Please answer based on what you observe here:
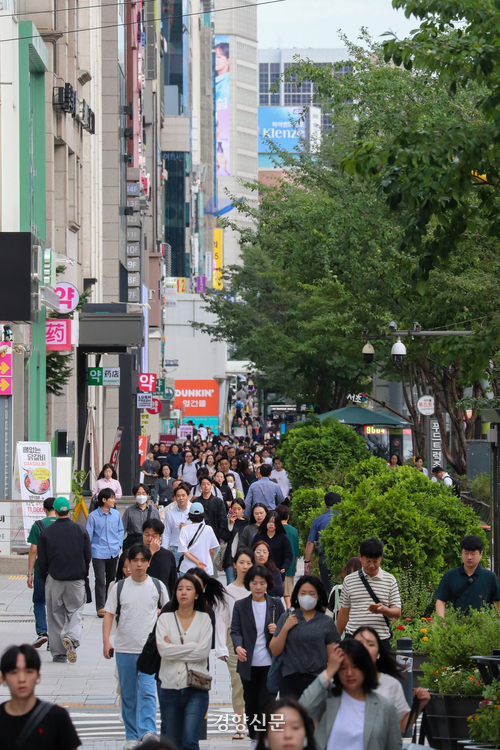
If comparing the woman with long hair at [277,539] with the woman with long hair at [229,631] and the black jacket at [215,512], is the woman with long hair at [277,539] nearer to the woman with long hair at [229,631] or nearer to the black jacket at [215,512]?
the black jacket at [215,512]

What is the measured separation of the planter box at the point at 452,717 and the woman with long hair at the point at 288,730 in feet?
10.3

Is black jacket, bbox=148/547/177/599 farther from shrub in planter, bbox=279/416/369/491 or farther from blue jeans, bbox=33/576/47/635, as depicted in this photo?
shrub in planter, bbox=279/416/369/491

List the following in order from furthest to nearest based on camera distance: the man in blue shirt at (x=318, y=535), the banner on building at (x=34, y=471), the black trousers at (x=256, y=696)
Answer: the banner on building at (x=34, y=471), the man in blue shirt at (x=318, y=535), the black trousers at (x=256, y=696)

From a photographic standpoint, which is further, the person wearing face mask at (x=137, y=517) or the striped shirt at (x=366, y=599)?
the person wearing face mask at (x=137, y=517)

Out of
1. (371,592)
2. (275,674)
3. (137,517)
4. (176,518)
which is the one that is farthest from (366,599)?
(137,517)

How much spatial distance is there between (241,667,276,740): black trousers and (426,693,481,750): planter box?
44.6 inches

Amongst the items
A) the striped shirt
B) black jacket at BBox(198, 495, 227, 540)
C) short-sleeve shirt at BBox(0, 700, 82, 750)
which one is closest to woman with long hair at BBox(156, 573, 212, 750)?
the striped shirt

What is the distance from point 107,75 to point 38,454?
2624 centimetres

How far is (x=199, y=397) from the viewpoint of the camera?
6419 centimetres

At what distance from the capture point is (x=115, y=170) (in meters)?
42.2

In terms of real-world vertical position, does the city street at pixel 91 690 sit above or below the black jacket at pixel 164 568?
below

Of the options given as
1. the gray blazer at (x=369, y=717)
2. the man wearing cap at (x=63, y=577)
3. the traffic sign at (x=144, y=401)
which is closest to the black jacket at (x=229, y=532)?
Result: the man wearing cap at (x=63, y=577)

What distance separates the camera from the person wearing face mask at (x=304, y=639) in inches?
279

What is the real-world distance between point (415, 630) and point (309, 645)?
9.58 ft
